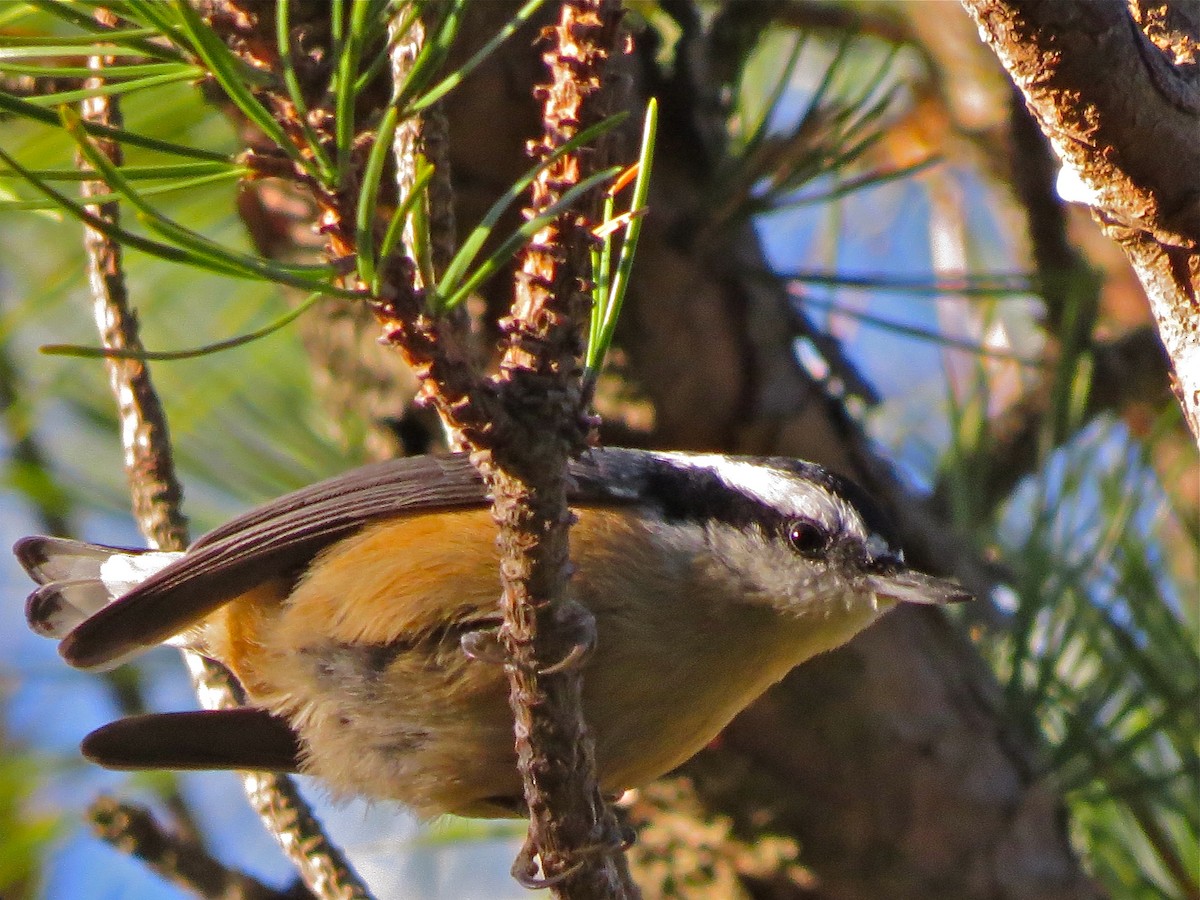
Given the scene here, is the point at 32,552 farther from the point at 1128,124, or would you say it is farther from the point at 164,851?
the point at 1128,124

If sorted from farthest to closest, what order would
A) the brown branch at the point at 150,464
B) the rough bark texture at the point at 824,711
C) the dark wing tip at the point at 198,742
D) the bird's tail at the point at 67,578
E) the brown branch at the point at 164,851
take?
1. the rough bark texture at the point at 824,711
2. the bird's tail at the point at 67,578
3. the dark wing tip at the point at 198,742
4. the brown branch at the point at 150,464
5. the brown branch at the point at 164,851

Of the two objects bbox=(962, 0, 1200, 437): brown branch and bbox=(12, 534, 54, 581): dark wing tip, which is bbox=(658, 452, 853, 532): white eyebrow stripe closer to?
bbox=(962, 0, 1200, 437): brown branch

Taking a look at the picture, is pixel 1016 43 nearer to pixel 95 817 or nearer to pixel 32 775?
pixel 95 817

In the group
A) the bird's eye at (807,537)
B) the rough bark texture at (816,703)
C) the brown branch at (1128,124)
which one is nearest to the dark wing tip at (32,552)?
the rough bark texture at (816,703)

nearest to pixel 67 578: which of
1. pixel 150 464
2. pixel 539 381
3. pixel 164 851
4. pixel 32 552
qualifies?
pixel 32 552

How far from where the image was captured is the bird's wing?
189 centimetres

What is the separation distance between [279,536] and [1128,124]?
4.33 ft

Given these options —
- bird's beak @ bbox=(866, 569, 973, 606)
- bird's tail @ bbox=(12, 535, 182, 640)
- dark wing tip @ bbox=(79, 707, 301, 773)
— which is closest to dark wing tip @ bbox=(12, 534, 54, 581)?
bird's tail @ bbox=(12, 535, 182, 640)

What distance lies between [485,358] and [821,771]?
107cm

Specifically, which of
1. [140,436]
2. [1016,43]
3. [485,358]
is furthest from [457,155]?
[1016,43]

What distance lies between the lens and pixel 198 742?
2.05 metres

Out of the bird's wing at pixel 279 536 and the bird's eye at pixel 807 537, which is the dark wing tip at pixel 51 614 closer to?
the bird's wing at pixel 279 536

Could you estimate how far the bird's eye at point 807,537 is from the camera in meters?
2.04

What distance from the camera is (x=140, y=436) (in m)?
1.86
